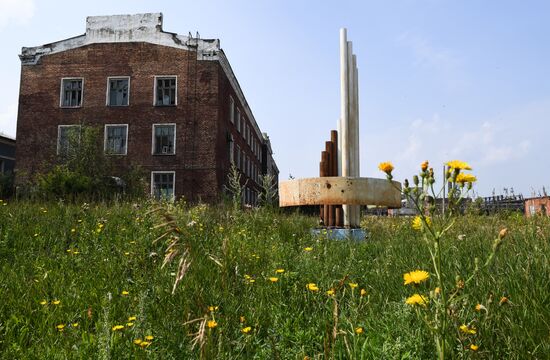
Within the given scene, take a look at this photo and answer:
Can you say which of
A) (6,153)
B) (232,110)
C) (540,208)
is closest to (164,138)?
(232,110)

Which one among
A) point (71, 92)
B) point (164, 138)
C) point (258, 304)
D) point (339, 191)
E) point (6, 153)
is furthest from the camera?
point (6, 153)

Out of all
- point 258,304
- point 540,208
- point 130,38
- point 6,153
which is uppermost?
point 130,38

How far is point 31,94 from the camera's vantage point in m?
28.5

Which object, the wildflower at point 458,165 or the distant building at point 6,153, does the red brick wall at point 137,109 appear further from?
the wildflower at point 458,165

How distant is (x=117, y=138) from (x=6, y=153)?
17.6 metres

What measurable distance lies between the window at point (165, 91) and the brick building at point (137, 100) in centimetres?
6

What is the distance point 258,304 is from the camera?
11.3 feet

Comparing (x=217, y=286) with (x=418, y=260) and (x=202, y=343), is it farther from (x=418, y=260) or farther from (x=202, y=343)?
(x=202, y=343)

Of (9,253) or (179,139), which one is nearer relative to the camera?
(9,253)

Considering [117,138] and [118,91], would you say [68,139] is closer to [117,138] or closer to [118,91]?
[117,138]

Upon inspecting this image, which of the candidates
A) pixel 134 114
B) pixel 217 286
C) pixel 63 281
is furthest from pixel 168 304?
pixel 134 114

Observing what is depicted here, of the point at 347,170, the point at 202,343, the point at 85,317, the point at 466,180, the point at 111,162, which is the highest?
the point at 111,162

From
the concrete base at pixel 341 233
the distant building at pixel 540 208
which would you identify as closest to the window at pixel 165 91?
the distant building at pixel 540 208

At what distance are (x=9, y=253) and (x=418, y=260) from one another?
514cm
